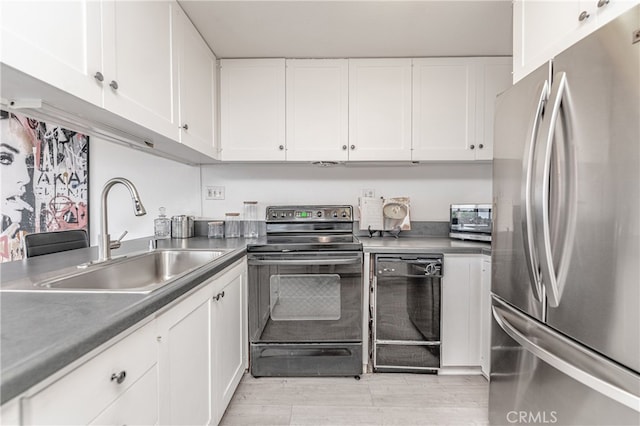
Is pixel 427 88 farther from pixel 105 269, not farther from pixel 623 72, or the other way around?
pixel 105 269

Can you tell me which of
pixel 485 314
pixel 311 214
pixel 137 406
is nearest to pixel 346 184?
pixel 311 214

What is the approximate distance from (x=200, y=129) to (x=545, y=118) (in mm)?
1785

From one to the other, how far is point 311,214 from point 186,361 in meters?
1.39

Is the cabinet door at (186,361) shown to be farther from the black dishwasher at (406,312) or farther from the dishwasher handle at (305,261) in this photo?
the black dishwasher at (406,312)

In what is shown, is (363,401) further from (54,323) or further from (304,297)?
(54,323)

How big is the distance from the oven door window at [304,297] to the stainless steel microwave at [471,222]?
3.50 ft

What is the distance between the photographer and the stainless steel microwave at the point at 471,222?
6.56 feet

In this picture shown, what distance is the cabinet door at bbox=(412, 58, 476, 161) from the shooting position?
2086mm

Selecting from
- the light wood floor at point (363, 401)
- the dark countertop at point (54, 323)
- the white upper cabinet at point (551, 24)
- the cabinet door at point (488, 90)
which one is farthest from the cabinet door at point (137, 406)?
the cabinet door at point (488, 90)

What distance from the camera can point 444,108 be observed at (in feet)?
6.88

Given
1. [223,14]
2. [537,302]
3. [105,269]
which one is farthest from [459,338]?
[223,14]

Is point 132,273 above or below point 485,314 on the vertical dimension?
above

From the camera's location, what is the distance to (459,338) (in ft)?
6.10

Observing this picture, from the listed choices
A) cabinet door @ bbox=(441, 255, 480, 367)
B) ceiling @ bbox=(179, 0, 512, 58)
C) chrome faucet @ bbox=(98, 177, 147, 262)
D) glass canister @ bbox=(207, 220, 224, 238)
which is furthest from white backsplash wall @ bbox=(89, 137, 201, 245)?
cabinet door @ bbox=(441, 255, 480, 367)
